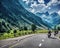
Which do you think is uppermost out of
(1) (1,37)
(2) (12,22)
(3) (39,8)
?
(3) (39,8)

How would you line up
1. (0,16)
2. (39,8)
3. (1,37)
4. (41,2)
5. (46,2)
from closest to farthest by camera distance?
(1,37) < (46,2) < (41,2) < (39,8) < (0,16)

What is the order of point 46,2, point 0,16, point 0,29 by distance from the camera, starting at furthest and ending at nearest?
point 0,16, point 0,29, point 46,2

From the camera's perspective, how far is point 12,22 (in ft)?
625

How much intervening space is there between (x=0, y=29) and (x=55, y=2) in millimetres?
69118

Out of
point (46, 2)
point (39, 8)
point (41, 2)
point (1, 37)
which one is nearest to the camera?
point (1, 37)

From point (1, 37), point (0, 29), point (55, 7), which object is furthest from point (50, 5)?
point (0, 29)

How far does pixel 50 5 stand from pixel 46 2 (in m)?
1.84

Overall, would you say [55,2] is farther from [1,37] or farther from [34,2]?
[1,37]

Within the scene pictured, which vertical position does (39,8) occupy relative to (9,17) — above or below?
above

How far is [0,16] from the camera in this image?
189 metres

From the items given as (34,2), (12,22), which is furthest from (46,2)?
(12,22)

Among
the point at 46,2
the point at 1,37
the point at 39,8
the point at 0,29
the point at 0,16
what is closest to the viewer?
the point at 1,37

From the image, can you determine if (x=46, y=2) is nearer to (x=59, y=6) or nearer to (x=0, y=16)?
(x=59, y=6)

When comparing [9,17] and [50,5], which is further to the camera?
[9,17]
